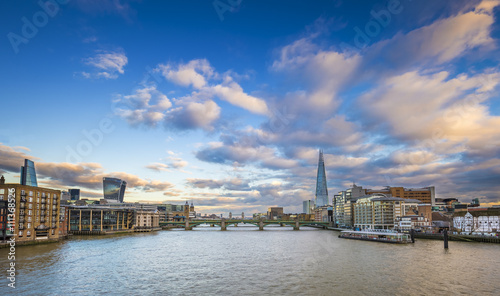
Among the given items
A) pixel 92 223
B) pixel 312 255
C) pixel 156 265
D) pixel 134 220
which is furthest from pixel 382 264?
pixel 134 220

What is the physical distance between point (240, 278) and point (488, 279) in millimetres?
36875

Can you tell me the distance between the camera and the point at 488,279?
49.0 metres

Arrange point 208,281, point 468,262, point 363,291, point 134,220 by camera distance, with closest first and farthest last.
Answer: point 363,291 < point 208,281 < point 468,262 < point 134,220

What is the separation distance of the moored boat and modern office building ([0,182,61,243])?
107 metres

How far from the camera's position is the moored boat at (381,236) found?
365 ft

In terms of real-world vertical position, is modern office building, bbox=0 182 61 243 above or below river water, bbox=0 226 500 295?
above

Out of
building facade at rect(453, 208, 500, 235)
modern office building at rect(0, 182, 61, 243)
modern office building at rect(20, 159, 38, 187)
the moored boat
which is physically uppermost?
modern office building at rect(20, 159, 38, 187)

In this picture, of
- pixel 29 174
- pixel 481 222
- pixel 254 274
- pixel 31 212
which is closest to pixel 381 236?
pixel 481 222

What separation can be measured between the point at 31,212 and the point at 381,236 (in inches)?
4719

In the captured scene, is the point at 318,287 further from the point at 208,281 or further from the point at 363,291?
the point at 208,281

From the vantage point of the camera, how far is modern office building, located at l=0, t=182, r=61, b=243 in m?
86.8

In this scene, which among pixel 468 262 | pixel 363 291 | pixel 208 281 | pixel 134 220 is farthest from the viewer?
pixel 134 220

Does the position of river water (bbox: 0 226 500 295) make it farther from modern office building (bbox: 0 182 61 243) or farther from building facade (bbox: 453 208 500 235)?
building facade (bbox: 453 208 500 235)

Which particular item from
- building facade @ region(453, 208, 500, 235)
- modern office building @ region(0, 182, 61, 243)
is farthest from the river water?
building facade @ region(453, 208, 500, 235)
